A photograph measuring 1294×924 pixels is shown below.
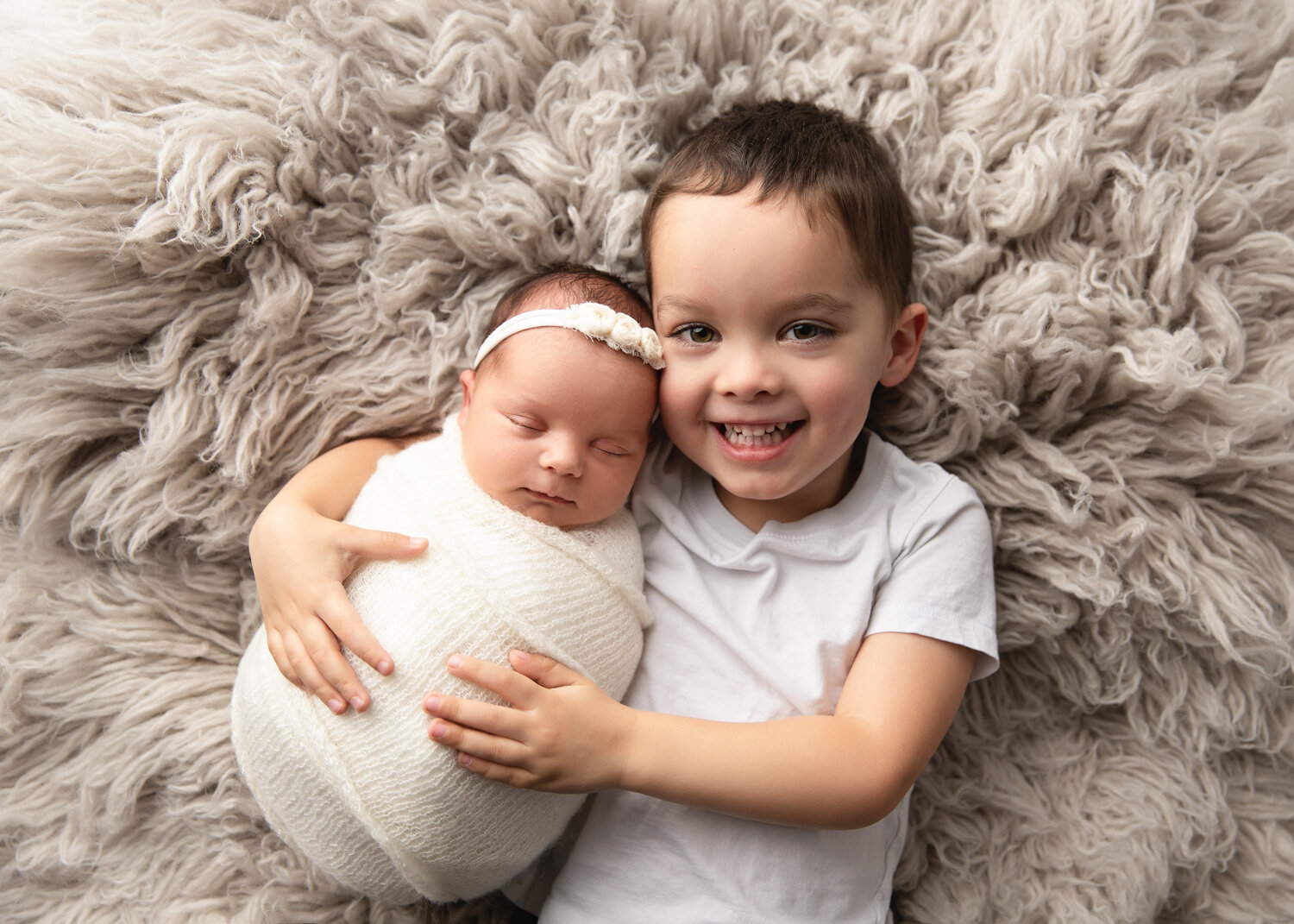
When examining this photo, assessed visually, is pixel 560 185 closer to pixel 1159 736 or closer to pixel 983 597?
pixel 983 597

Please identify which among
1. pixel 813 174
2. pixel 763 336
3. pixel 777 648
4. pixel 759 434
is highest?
pixel 813 174

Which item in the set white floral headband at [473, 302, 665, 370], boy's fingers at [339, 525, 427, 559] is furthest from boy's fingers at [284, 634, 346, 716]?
white floral headband at [473, 302, 665, 370]

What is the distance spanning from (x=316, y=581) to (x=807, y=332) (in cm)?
55

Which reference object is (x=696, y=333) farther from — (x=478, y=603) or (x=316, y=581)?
(x=316, y=581)

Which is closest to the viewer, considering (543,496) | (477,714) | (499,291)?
(477,714)

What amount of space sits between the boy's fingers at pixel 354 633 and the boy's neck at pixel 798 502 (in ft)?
1.41

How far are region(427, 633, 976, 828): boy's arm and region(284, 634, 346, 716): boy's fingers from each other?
0.31ft

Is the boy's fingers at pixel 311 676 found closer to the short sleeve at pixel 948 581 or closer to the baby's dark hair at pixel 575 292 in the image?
the baby's dark hair at pixel 575 292

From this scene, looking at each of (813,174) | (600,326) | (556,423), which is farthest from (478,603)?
(813,174)

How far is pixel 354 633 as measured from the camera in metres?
0.85

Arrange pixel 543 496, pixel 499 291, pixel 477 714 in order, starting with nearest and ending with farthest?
pixel 477 714 → pixel 543 496 → pixel 499 291

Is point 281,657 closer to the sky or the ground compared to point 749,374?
closer to the ground

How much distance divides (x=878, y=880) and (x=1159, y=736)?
15.0 inches

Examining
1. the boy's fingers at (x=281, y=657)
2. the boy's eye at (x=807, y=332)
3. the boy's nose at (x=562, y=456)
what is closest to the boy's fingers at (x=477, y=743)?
the boy's fingers at (x=281, y=657)
